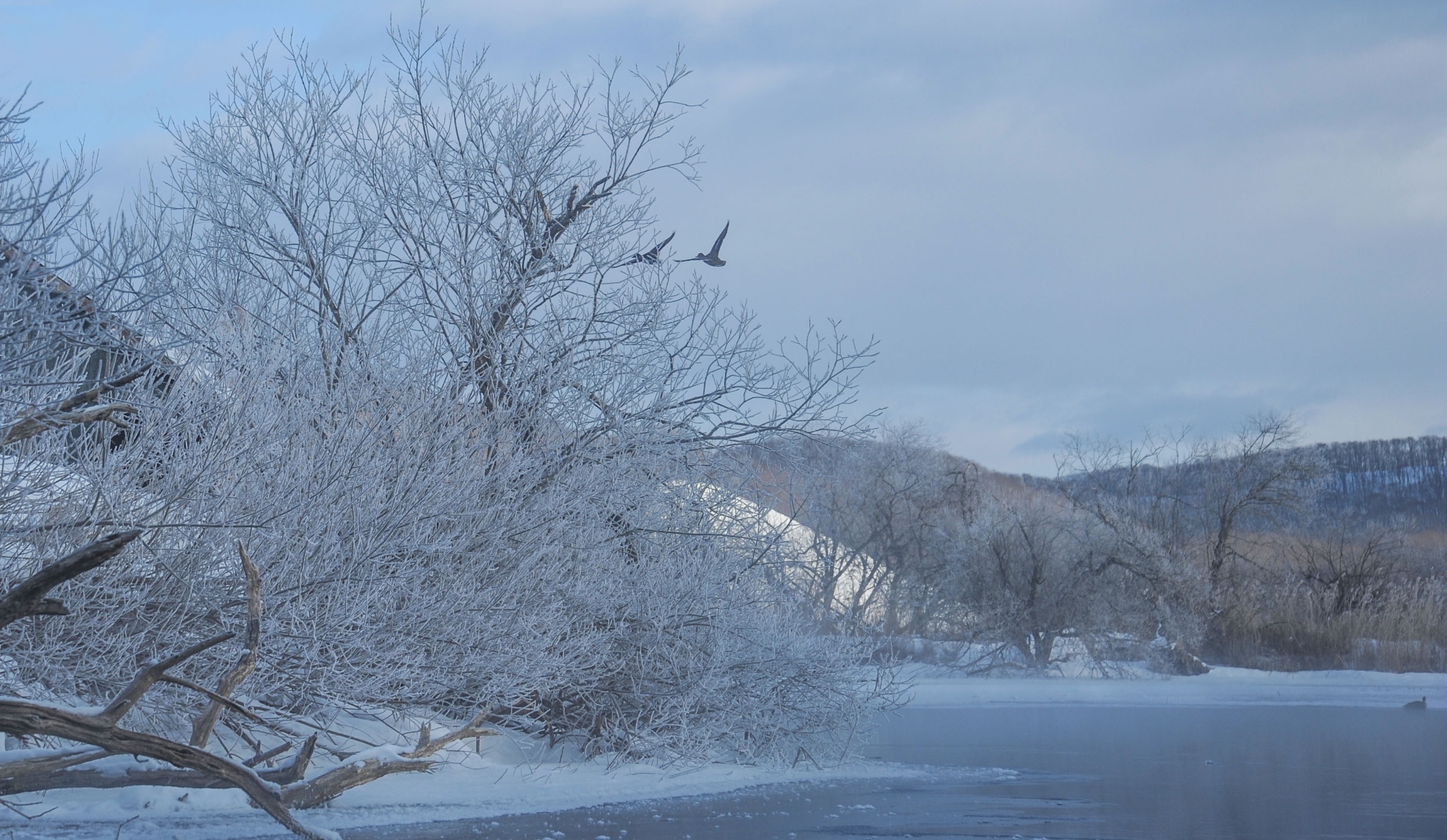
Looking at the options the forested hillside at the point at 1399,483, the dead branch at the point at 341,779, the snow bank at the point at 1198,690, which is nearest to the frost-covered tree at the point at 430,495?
the dead branch at the point at 341,779

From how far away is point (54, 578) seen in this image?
4.59m

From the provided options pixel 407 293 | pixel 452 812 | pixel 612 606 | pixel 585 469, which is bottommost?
pixel 452 812

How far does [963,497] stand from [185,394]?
26.1 m

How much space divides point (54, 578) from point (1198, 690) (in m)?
21.1

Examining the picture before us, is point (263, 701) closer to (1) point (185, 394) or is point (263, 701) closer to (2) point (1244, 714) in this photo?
(1) point (185, 394)

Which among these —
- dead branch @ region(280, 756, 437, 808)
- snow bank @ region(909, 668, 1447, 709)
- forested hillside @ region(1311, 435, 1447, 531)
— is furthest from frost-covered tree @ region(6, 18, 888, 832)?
forested hillside @ region(1311, 435, 1447, 531)

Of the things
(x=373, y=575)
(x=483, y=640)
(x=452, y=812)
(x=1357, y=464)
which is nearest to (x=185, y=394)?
(x=373, y=575)

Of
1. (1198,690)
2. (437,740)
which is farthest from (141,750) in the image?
(1198,690)

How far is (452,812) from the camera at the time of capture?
8.55 metres

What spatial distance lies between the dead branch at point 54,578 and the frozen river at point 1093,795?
325 cm

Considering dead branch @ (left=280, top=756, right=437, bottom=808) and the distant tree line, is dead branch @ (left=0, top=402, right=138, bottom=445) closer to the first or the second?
dead branch @ (left=280, top=756, right=437, bottom=808)

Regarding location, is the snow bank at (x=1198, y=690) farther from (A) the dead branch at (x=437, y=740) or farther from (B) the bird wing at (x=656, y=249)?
(A) the dead branch at (x=437, y=740)

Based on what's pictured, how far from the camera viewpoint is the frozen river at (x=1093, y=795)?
7719 millimetres

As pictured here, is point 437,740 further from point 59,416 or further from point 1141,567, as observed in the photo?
point 1141,567
